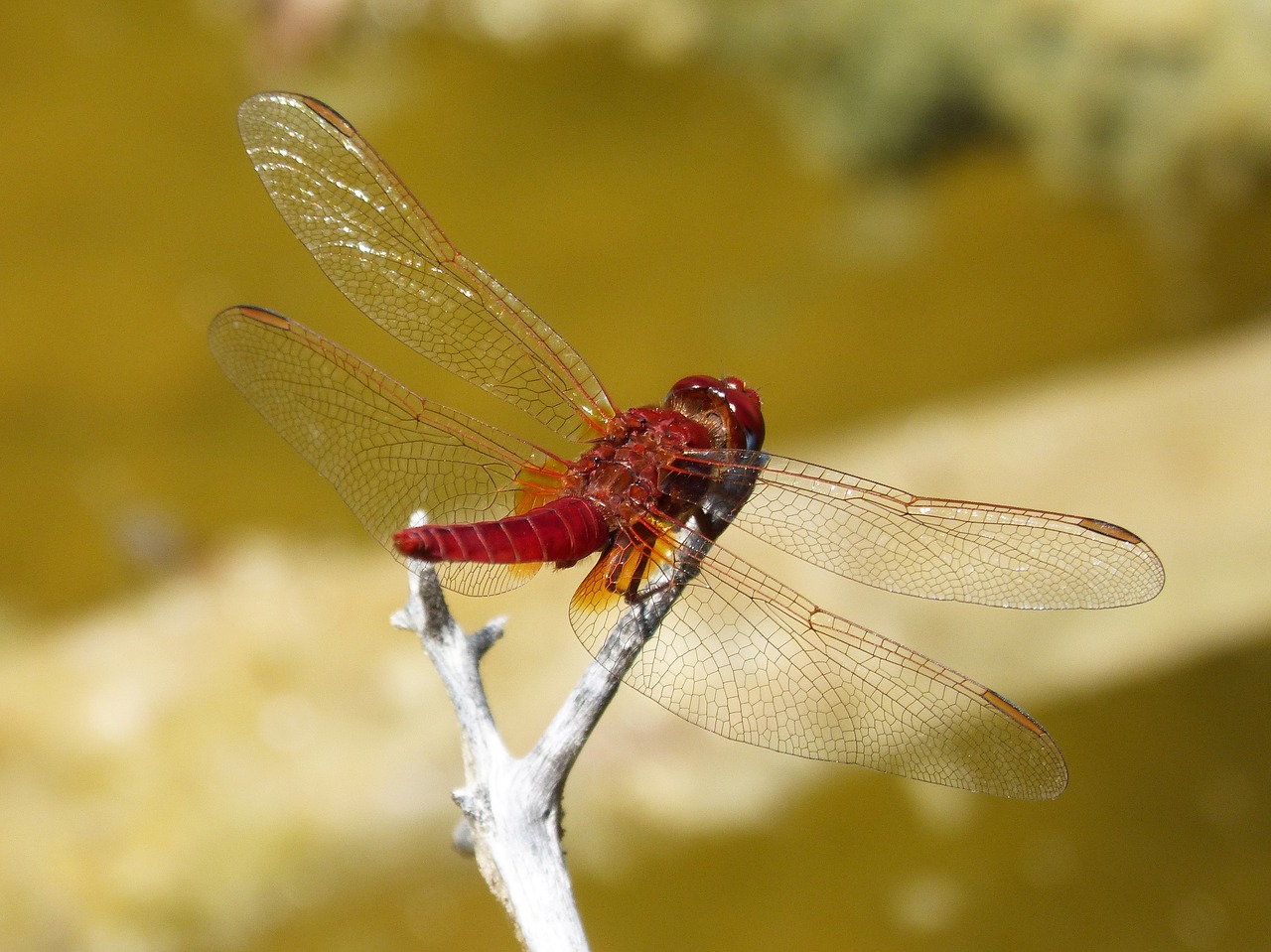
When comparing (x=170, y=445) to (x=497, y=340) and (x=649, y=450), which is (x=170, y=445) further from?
(x=649, y=450)

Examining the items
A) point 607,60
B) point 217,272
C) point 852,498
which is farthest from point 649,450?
point 607,60

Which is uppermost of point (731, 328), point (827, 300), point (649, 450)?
point (827, 300)

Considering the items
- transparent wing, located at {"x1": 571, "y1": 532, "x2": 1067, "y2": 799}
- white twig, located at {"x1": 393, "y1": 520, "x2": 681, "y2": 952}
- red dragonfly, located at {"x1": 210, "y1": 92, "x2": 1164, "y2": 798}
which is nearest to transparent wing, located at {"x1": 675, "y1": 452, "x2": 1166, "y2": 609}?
red dragonfly, located at {"x1": 210, "y1": 92, "x2": 1164, "y2": 798}

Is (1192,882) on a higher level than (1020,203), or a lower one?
lower

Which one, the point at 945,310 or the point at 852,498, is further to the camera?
the point at 945,310

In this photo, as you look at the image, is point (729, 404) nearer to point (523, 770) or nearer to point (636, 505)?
point (636, 505)

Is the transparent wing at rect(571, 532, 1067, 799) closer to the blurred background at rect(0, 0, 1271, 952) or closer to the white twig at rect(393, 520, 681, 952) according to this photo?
the white twig at rect(393, 520, 681, 952)

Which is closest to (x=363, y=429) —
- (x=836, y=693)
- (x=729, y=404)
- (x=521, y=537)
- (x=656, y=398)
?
(x=521, y=537)
